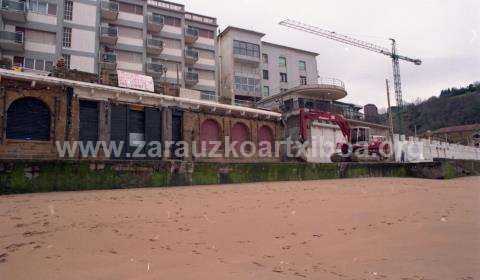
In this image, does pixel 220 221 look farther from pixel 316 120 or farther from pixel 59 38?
pixel 59 38

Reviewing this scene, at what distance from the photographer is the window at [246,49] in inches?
1948

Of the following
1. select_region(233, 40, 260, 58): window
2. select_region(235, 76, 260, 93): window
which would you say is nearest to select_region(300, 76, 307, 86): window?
select_region(235, 76, 260, 93): window

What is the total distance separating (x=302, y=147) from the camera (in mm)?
34406

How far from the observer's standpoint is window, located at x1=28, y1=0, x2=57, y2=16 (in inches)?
1351

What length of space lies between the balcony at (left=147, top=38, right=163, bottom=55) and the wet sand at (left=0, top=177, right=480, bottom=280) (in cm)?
3569

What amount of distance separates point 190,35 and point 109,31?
1095 cm

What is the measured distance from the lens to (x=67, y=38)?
35719 millimetres

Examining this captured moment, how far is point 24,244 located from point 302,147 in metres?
30.8

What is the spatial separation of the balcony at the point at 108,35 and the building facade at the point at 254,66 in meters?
16.0

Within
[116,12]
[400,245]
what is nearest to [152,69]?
[116,12]

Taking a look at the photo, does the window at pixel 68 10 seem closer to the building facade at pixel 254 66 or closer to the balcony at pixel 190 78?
the balcony at pixel 190 78

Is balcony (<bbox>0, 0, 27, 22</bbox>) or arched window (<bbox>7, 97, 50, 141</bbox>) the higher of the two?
balcony (<bbox>0, 0, 27, 22</bbox>)

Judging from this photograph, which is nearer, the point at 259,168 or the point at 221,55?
the point at 259,168

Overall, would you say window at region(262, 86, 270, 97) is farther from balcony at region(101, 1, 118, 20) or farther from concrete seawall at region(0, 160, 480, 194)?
concrete seawall at region(0, 160, 480, 194)
